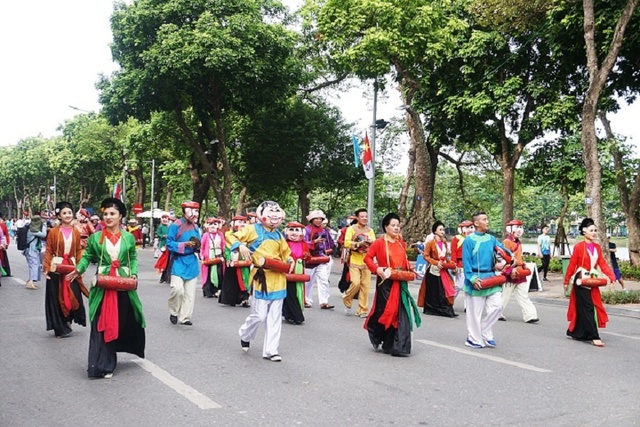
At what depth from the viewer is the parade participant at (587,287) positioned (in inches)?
356

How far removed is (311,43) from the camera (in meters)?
32.9

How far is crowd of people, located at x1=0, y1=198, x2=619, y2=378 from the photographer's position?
6.85m

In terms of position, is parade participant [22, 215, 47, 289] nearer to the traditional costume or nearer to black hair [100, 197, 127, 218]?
the traditional costume

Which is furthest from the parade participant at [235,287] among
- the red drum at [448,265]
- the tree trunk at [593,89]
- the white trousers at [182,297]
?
the tree trunk at [593,89]

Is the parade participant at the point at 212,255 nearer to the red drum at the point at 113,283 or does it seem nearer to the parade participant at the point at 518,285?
the parade participant at the point at 518,285

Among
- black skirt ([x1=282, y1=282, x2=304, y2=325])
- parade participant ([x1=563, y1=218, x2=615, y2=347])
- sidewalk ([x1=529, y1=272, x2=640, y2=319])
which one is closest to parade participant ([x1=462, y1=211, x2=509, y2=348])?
parade participant ([x1=563, y1=218, x2=615, y2=347])

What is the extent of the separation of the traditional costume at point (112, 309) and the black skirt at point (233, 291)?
567 cm

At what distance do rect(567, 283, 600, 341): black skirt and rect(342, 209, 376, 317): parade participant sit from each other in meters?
3.39

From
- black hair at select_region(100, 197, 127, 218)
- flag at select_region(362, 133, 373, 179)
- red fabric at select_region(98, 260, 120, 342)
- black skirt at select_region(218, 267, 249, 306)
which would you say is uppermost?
flag at select_region(362, 133, 373, 179)

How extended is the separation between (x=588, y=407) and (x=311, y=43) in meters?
29.0

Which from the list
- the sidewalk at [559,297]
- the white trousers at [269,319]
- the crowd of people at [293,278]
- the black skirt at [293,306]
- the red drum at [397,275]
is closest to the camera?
the crowd of people at [293,278]

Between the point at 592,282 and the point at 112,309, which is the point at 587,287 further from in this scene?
the point at 112,309

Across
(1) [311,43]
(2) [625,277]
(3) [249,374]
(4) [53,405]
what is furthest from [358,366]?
(1) [311,43]

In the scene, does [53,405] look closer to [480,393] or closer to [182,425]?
[182,425]
